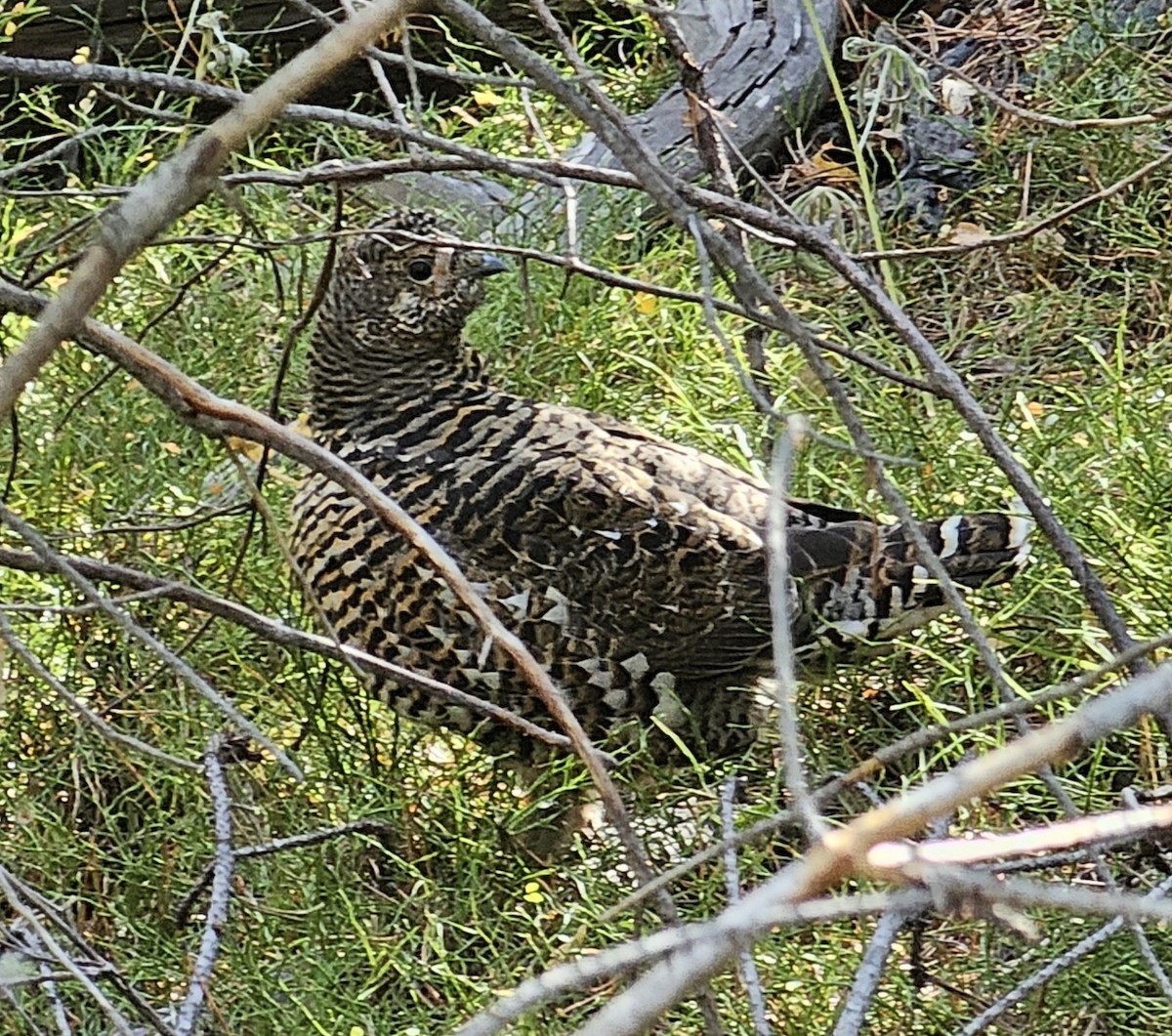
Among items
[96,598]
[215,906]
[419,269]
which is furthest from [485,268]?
[96,598]

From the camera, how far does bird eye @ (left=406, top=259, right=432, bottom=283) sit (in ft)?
11.2

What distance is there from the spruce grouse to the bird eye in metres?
0.17

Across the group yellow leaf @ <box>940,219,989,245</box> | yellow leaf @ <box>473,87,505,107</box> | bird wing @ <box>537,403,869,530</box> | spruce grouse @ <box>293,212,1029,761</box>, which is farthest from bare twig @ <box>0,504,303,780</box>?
yellow leaf @ <box>473,87,505,107</box>

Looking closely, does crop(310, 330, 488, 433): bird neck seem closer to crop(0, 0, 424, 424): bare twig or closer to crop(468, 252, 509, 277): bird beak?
crop(468, 252, 509, 277): bird beak

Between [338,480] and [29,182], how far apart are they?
162 inches

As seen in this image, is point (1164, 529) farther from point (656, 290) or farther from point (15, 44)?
point (15, 44)

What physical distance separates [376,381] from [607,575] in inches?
28.3

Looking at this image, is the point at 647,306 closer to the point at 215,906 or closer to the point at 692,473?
the point at 692,473

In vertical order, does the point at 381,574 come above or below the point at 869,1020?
above

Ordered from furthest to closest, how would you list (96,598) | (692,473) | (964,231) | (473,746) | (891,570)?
(964,231), (473,746), (692,473), (891,570), (96,598)

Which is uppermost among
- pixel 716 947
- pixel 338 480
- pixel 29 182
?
pixel 29 182

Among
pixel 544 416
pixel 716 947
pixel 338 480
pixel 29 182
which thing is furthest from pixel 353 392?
pixel 716 947

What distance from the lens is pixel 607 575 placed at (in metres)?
3.05

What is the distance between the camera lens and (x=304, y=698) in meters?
3.14
